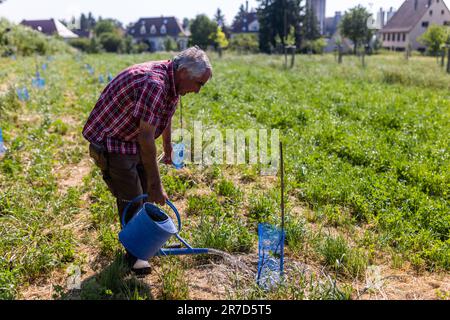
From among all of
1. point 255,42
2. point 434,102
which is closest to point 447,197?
point 434,102

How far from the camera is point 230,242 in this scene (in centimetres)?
358

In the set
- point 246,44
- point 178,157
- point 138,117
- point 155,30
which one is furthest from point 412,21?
point 155,30

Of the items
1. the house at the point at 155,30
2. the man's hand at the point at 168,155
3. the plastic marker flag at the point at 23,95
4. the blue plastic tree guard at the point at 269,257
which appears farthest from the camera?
the house at the point at 155,30

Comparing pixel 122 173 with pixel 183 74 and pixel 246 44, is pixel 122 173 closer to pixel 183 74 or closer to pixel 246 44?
pixel 183 74

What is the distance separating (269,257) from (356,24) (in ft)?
98.3

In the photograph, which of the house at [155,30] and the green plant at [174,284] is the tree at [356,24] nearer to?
the green plant at [174,284]

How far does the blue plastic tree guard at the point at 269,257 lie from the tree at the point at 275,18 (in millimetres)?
38823

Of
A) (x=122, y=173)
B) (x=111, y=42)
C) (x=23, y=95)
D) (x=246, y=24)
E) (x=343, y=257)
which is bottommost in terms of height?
(x=343, y=257)

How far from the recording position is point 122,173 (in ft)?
10.3

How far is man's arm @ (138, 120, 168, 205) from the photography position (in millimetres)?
2707

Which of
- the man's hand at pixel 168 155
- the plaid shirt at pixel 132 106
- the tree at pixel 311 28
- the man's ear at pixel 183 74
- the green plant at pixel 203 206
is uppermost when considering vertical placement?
the tree at pixel 311 28

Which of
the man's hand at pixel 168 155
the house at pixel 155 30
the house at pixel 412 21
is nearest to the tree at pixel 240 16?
the house at pixel 155 30

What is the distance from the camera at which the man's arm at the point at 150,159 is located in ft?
8.88
